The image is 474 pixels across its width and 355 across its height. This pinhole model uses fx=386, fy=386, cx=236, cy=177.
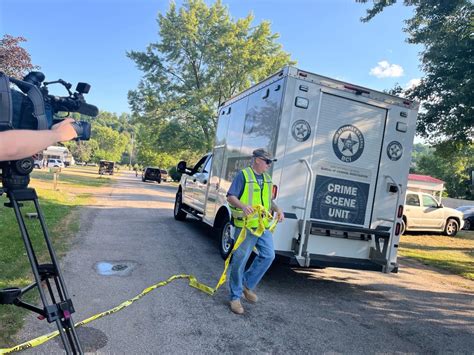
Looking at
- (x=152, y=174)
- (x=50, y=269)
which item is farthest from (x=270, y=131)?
(x=152, y=174)

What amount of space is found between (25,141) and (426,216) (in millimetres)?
15256

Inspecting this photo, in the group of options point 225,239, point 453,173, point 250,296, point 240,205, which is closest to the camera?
point 240,205

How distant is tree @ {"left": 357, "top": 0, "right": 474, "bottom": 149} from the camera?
8.23 metres

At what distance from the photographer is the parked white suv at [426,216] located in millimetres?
14273

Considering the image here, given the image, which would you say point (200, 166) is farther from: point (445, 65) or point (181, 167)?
point (445, 65)

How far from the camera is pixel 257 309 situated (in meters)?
4.55

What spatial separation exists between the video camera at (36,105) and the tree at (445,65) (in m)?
7.98

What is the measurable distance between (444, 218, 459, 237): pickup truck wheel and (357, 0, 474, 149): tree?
5.85m

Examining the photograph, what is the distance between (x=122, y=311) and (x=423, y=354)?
3.10 m

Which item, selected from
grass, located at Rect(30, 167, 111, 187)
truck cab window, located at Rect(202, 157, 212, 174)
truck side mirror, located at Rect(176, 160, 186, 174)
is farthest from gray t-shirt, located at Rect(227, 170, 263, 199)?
grass, located at Rect(30, 167, 111, 187)

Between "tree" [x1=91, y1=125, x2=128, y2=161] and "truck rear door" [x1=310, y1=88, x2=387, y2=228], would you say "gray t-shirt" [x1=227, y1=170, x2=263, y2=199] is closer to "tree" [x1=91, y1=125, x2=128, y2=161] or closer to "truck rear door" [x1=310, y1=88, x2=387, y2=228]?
"truck rear door" [x1=310, y1=88, x2=387, y2=228]

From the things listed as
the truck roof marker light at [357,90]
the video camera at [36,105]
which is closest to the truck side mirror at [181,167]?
the truck roof marker light at [357,90]

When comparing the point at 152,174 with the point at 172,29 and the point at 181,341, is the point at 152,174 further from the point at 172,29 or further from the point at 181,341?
the point at 181,341

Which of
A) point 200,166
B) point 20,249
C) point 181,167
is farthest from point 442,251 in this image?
point 20,249
